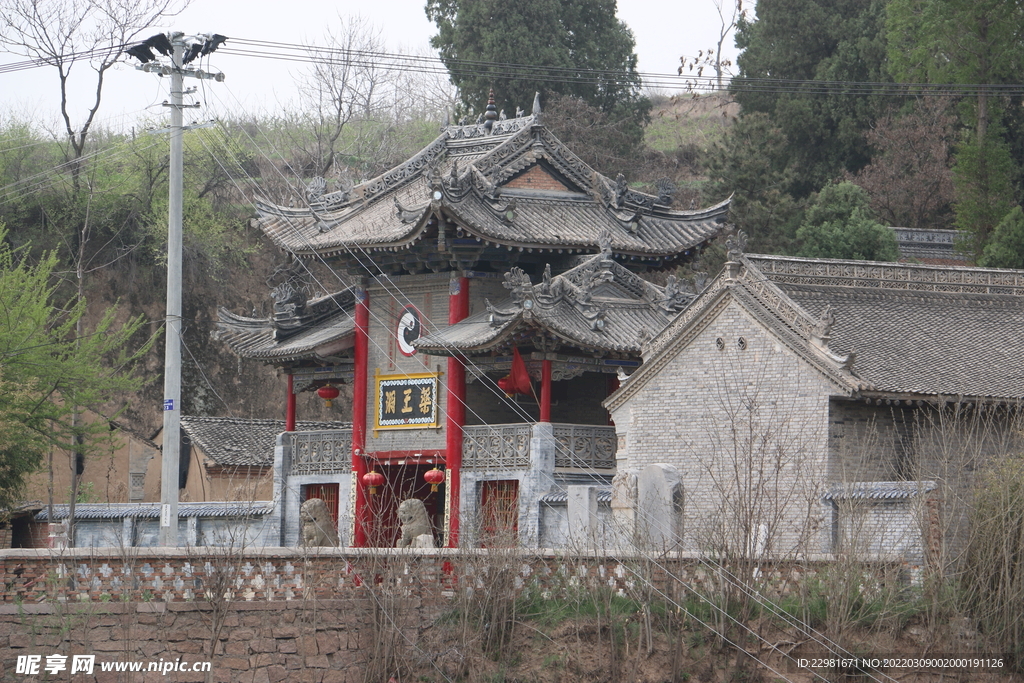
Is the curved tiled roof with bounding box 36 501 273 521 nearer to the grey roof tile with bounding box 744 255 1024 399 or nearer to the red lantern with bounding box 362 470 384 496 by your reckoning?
the red lantern with bounding box 362 470 384 496

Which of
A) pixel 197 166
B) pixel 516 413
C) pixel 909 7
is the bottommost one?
pixel 516 413

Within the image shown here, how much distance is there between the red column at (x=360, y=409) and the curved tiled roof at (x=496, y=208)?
1426 mm

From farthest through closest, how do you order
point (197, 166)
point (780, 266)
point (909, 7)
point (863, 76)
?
point (197, 166) < point (863, 76) < point (909, 7) < point (780, 266)

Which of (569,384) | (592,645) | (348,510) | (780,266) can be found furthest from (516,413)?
(592,645)

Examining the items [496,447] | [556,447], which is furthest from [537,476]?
[496,447]

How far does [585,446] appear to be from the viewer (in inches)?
923

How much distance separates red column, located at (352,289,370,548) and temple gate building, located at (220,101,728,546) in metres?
0.04

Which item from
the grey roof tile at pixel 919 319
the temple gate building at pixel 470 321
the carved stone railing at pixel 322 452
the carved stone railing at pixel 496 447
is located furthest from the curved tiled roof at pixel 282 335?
the grey roof tile at pixel 919 319

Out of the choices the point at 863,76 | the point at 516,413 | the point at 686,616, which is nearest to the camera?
the point at 686,616

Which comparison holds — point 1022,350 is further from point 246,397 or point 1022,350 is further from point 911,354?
point 246,397

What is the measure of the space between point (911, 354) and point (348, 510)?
1149 centimetres

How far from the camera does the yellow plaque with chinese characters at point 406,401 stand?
25281mm

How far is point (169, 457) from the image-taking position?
782 inches

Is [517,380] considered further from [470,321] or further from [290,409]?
[290,409]
